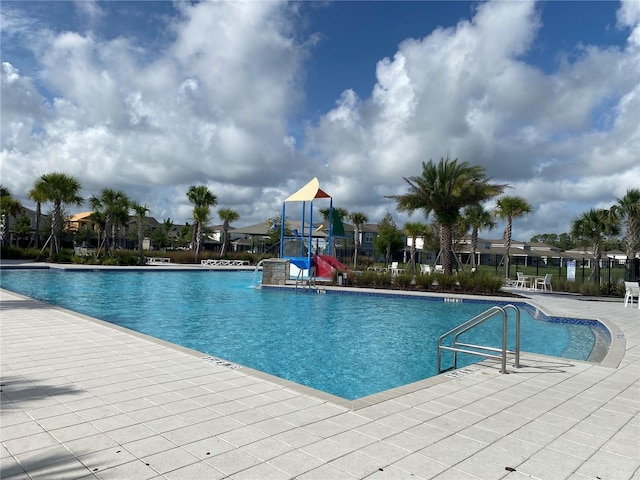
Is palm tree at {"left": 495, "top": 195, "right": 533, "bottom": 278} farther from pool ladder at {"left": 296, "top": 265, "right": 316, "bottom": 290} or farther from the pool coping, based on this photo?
the pool coping

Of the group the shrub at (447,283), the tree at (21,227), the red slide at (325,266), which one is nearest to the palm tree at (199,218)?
the tree at (21,227)

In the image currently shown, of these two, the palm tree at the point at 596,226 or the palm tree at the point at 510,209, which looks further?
the palm tree at the point at 510,209

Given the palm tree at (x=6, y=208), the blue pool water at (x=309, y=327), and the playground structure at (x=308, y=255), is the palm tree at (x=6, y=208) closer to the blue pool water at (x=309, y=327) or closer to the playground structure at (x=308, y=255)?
the blue pool water at (x=309, y=327)

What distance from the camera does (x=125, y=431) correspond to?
3619 mm

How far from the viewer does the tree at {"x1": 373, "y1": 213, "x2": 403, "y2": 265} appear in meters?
49.2

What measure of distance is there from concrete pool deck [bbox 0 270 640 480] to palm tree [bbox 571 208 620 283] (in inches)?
813

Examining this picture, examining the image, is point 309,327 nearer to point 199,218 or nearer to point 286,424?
point 286,424

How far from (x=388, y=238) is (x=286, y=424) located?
4587 centimetres

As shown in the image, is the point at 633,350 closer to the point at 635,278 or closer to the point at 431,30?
the point at 431,30

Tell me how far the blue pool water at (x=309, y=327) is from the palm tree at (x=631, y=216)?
1136cm

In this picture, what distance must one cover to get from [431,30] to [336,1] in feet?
10.8

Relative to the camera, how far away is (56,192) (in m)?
31.8

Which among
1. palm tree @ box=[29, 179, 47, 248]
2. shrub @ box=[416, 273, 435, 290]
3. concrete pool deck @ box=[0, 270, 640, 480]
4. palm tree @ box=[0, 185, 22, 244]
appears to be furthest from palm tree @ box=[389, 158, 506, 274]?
palm tree @ box=[0, 185, 22, 244]

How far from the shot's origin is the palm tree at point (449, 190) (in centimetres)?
2064
